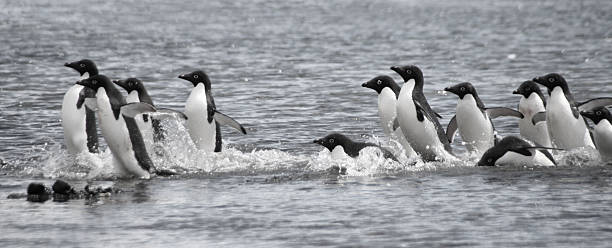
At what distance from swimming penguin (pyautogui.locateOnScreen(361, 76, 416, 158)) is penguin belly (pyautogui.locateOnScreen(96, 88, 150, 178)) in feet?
8.59

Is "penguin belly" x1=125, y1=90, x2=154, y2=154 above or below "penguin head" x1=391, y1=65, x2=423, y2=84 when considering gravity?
below

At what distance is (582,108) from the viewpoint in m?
12.0

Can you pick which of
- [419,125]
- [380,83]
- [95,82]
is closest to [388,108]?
[380,83]

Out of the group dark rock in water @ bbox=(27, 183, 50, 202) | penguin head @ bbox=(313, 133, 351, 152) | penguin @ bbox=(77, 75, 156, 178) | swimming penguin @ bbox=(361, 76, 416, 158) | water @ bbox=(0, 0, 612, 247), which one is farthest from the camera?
swimming penguin @ bbox=(361, 76, 416, 158)

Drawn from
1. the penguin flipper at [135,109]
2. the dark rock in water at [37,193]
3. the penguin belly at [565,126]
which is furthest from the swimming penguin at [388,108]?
the dark rock in water at [37,193]

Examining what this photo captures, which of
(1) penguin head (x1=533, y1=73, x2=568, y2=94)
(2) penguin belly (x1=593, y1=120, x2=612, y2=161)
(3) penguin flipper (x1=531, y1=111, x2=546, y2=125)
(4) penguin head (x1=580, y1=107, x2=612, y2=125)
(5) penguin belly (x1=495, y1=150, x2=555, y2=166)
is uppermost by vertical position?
(1) penguin head (x1=533, y1=73, x2=568, y2=94)

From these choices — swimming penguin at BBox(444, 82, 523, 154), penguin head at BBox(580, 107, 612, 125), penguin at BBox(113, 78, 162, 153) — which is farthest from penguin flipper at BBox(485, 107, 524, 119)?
penguin at BBox(113, 78, 162, 153)

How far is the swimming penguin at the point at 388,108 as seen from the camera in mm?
12523

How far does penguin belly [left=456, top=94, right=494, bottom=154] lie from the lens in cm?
1222

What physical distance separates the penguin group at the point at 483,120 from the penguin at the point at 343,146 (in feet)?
1.99

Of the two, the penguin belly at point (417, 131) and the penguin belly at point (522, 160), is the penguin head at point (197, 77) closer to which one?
the penguin belly at point (417, 131)

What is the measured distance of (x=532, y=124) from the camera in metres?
12.5

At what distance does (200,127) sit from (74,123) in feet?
4.31

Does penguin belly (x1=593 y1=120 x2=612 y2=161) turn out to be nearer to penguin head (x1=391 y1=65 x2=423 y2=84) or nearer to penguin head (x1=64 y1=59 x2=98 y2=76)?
penguin head (x1=391 y1=65 x2=423 y2=84)
